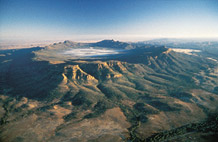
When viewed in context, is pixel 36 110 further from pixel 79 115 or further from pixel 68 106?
pixel 79 115

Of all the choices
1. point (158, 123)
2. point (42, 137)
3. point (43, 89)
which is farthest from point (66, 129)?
point (43, 89)

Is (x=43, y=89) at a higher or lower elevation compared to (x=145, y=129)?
higher

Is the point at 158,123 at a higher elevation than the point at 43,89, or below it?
below

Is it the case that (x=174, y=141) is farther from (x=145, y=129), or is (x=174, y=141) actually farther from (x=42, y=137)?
(x=42, y=137)

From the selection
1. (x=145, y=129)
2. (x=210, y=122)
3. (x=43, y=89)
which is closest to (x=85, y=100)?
(x=43, y=89)

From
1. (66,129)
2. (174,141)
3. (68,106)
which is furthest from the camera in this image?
(68,106)

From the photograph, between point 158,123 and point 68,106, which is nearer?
point 158,123

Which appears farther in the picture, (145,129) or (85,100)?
(85,100)

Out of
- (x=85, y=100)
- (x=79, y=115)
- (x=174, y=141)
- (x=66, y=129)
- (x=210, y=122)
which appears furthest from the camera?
(x=85, y=100)

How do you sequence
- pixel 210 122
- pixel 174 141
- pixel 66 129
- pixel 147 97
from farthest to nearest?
pixel 147 97
pixel 210 122
pixel 66 129
pixel 174 141
